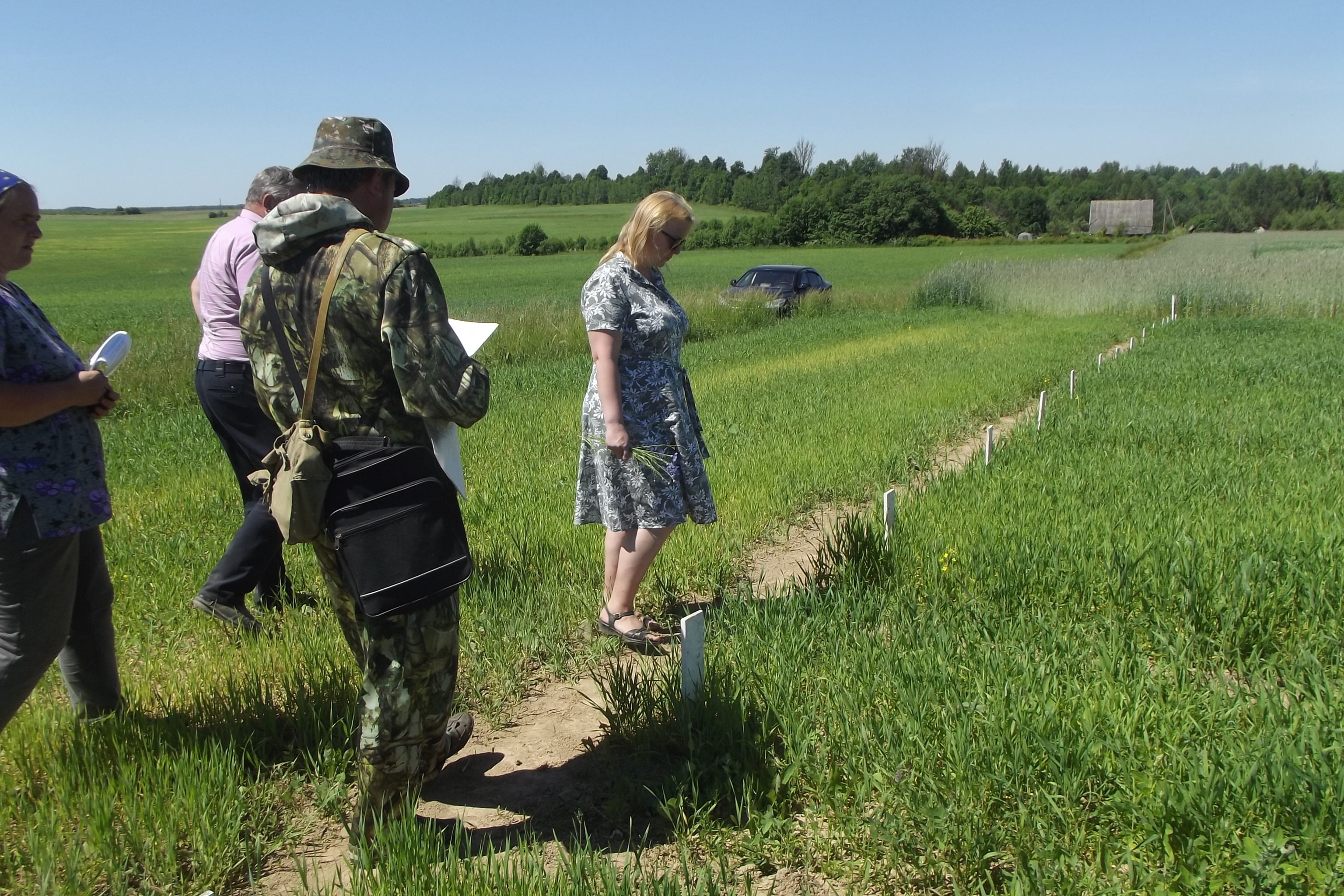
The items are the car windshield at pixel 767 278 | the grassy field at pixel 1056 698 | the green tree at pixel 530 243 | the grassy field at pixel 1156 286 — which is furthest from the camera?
the green tree at pixel 530 243

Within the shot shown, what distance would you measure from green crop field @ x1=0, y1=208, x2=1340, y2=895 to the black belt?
1142 mm

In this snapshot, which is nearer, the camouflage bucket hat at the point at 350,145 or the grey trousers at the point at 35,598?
the camouflage bucket hat at the point at 350,145

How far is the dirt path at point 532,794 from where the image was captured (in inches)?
102

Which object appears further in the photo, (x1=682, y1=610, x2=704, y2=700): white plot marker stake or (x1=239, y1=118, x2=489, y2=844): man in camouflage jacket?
(x1=682, y1=610, x2=704, y2=700): white plot marker stake

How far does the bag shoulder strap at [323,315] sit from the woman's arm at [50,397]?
0.76 m

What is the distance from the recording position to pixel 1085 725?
260cm

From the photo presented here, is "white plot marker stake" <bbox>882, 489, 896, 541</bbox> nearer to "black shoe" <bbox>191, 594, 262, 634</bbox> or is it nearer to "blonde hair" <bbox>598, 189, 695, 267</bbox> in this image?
"blonde hair" <bbox>598, 189, 695, 267</bbox>

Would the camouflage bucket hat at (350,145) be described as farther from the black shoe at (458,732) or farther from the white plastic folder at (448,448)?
the black shoe at (458,732)

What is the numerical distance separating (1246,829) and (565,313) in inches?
681

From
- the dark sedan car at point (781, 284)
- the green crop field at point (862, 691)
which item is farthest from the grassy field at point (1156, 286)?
the green crop field at point (862, 691)

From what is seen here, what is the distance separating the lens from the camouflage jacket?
7.53 ft

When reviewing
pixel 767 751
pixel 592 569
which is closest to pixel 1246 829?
pixel 767 751

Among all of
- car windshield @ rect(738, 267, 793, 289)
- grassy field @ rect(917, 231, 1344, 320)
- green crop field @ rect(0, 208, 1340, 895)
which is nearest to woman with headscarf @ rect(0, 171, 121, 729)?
green crop field @ rect(0, 208, 1340, 895)

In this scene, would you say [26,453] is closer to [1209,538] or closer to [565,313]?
[1209,538]
